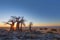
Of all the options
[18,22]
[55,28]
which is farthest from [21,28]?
[55,28]

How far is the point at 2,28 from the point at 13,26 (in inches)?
61.6

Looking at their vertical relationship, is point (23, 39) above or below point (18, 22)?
below

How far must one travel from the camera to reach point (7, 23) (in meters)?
16.7

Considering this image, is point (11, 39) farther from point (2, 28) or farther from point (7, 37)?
point (2, 28)

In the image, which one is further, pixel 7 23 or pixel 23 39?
pixel 7 23

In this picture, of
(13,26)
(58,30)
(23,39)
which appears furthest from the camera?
(13,26)

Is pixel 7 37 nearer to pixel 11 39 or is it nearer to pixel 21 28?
pixel 11 39

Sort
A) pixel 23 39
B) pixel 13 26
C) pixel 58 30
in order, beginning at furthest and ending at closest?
1. pixel 13 26
2. pixel 58 30
3. pixel 23 39

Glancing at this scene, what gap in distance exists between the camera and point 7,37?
13.9 metres

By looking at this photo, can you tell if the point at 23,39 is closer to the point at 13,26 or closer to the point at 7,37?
the point at 7,37

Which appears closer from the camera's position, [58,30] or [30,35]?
[30,35]

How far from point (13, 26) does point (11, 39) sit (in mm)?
3283

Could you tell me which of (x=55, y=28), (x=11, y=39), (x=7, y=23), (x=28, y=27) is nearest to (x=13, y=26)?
(x=7, y=23)

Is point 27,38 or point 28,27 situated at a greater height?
point 28,27
